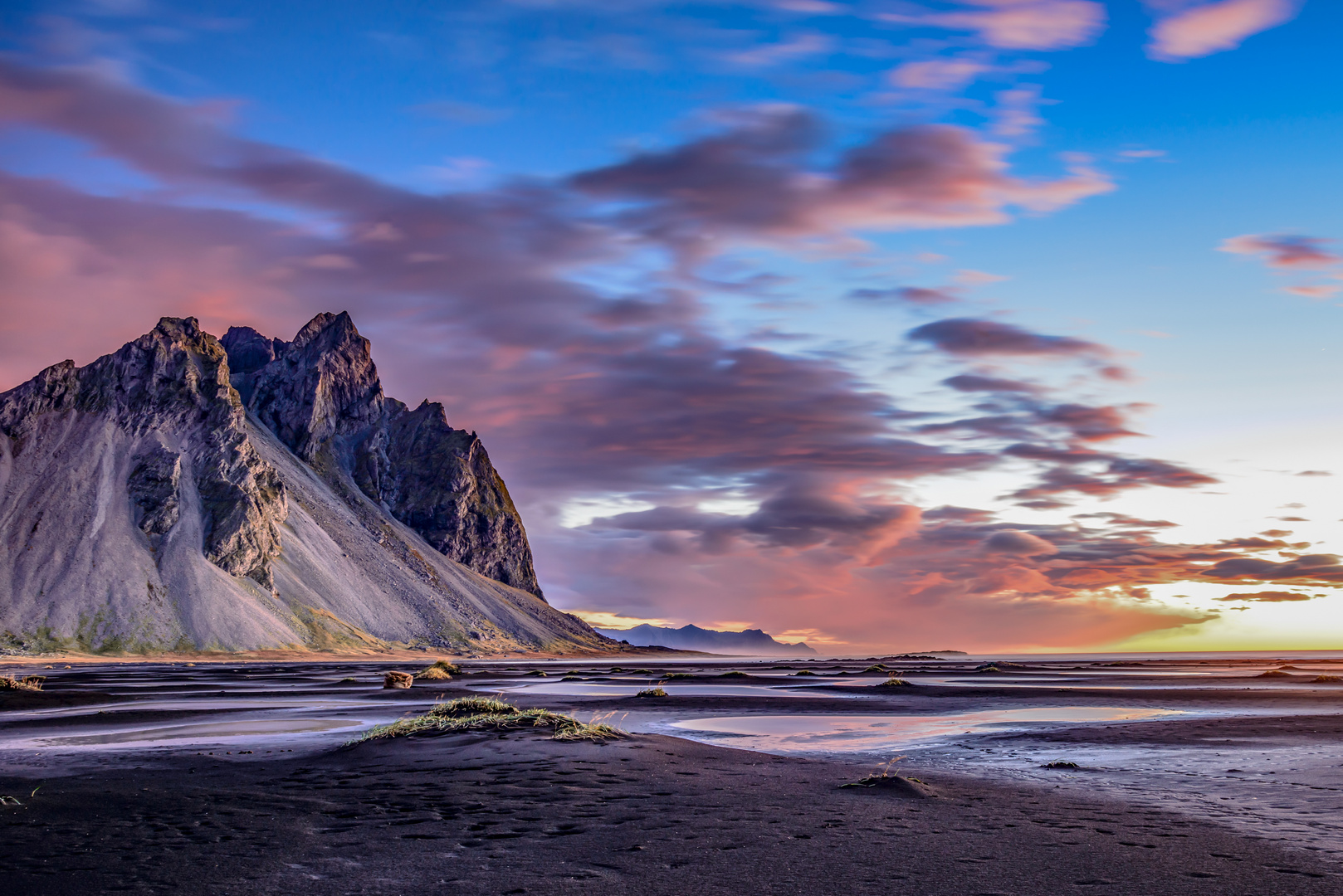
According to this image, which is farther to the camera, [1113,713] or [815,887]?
[1113,713]

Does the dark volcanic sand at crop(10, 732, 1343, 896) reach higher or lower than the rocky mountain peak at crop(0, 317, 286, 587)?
lower

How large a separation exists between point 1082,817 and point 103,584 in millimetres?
132792

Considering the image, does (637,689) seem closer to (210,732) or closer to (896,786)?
(210,732)

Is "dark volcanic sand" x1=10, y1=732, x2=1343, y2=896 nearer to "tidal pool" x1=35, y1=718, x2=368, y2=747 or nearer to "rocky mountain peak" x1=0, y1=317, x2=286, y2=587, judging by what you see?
"tidal pool" x1=35, y1=718, x2=368, y2=747

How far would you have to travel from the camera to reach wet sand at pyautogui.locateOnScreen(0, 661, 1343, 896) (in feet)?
32.7

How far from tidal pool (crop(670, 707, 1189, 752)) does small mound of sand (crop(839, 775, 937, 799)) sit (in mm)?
6933

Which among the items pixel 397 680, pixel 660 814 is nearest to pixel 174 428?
pixel 397 680

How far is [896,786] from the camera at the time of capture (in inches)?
622

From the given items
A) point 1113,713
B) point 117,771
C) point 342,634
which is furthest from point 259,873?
point 342,634

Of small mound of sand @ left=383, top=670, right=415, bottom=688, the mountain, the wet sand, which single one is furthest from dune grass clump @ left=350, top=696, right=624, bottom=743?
the mountain

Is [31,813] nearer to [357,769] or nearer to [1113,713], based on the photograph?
[357,769]

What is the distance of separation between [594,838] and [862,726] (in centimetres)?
2056

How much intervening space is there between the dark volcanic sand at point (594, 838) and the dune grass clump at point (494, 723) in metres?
4.24

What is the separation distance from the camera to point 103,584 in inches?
4648
